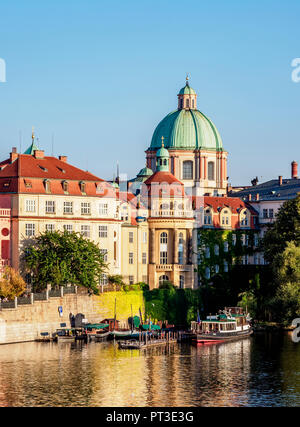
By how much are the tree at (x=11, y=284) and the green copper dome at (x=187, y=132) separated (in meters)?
56.3

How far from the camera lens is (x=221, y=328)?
442 ft

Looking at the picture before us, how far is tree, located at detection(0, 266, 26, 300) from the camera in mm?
126625

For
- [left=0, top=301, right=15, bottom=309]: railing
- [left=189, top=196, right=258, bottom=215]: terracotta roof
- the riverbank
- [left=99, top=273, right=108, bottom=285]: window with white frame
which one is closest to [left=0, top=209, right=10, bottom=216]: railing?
[left=99, top=273, right=108, bottom=285]: window with white frame

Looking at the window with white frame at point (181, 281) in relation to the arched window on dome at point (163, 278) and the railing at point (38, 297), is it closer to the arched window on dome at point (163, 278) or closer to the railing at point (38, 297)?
the arched window on dome at point (163, 278)

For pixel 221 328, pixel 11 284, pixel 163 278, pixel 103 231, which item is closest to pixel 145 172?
pixel 163 278

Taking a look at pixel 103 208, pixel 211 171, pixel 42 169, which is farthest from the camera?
pixel 211 171

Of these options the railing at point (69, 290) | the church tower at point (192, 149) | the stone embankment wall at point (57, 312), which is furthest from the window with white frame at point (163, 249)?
the church tower at point (192, 149)

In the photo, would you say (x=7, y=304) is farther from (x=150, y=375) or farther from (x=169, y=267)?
(x=169, y=267)

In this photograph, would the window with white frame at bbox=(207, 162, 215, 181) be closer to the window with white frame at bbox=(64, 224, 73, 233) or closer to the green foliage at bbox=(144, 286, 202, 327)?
the green foliage at bbox=(144, 286, 202, 327)

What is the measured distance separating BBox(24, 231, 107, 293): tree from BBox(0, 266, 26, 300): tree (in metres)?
3.54

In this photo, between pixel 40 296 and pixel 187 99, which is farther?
pixel 187 99

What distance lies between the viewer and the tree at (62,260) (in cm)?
13300

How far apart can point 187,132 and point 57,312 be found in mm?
58188
